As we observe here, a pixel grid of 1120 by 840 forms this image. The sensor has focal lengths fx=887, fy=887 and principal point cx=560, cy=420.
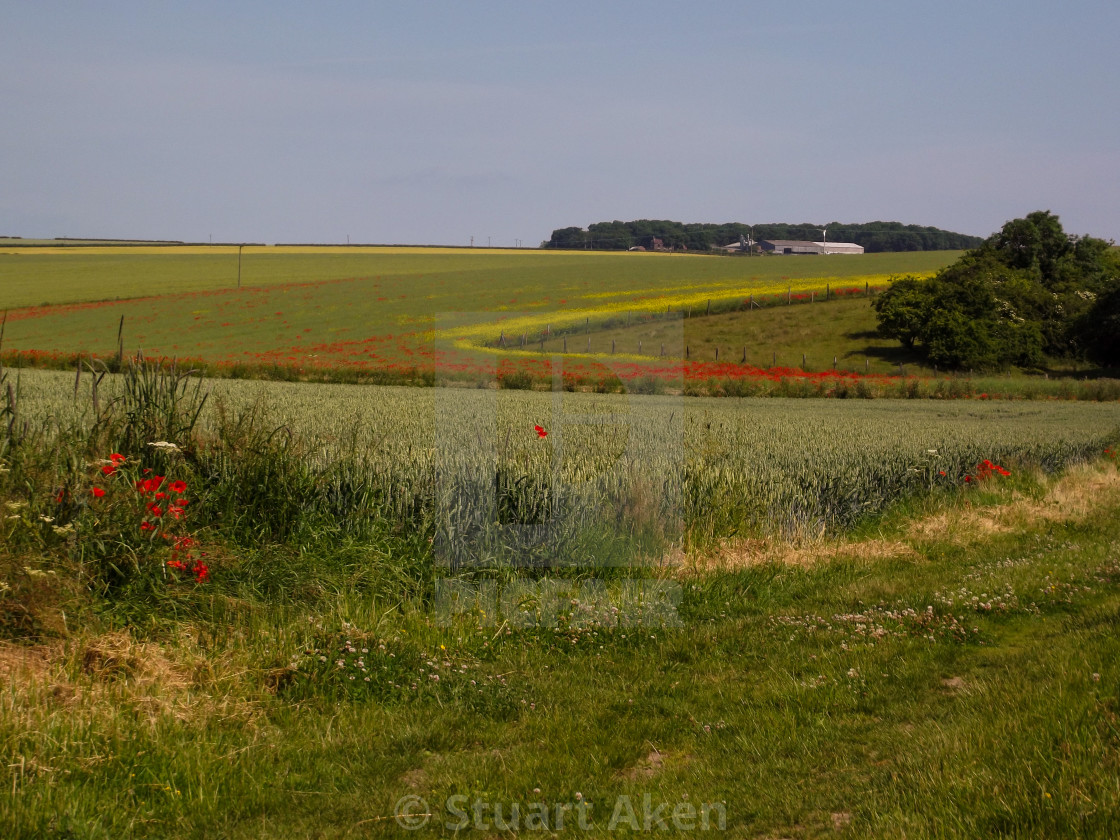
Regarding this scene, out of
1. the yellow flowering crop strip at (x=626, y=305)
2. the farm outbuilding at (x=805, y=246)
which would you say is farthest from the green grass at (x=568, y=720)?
the farm outbuilding at (x=805, y=246)

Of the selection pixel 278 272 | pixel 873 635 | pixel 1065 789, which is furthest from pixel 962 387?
pixel 278 272

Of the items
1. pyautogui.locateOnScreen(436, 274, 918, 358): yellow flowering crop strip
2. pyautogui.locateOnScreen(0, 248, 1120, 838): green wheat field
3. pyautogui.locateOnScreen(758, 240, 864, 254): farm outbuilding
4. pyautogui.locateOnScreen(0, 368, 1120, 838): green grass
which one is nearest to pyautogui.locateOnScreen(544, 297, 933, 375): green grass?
pyautogui.locateOnScreen(436, 274, 918, 358): yellow flowering crop strip

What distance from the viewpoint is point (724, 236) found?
137m

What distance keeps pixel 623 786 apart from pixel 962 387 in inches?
1426

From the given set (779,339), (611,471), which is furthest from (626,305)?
(611,471)

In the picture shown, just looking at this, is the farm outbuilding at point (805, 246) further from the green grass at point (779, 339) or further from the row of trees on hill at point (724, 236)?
the green grass at point (779, 339)

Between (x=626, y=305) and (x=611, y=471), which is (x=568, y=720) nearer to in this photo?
(x=611, y=471)

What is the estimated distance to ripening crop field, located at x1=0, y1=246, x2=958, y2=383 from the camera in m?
39.3

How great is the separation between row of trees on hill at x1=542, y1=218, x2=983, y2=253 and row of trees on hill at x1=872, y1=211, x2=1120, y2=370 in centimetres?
7470

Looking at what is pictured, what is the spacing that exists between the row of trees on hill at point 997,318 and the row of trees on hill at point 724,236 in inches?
2941

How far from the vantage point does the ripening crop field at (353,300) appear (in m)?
39.3

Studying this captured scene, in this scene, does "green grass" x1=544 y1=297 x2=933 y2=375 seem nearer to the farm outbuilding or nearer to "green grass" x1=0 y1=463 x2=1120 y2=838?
"green grass" x1=0 y1=463 x2=1120 y2=838

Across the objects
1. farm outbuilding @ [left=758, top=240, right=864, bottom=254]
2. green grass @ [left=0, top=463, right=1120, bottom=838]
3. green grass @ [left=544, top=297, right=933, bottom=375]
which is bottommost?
green grass @ [left=0, top=463, right=1120, bottom=838]

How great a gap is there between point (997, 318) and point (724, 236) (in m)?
90.9
